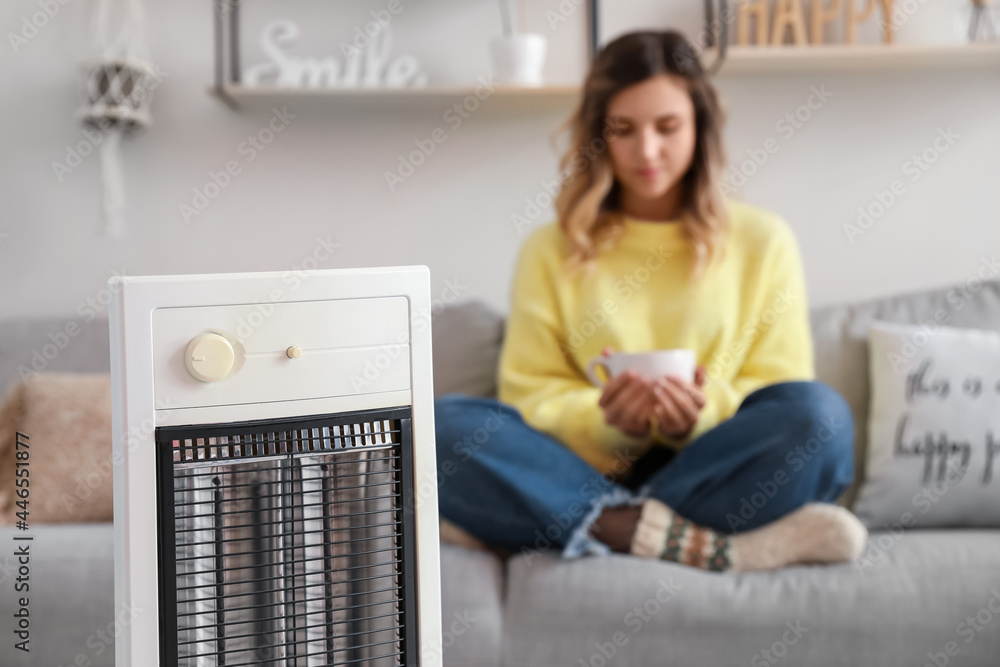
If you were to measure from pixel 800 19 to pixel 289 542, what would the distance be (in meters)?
1.62

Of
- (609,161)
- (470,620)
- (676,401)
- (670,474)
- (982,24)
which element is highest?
(982,24)

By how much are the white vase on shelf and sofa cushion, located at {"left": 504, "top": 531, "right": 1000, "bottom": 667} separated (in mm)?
1065

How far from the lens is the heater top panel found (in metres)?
0.52

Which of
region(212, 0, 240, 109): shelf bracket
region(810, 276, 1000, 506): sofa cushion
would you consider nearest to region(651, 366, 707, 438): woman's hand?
region(810, 276, 1000, 506): sofa cushion

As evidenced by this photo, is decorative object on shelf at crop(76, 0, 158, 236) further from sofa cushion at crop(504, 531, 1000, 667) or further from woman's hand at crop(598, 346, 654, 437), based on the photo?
sofa cushion at crop(504, 531, 1000, 667)

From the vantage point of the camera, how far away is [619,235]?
60.6 inches

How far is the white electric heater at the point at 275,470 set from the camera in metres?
0.52

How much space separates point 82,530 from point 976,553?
1.28m

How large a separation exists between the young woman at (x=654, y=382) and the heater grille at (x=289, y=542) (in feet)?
1.94

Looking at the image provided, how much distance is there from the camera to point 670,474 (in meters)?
1.22

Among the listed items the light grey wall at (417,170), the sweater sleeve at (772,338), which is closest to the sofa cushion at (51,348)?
the light grey wall at (417,170)

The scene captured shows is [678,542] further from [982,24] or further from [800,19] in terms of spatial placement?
[982,24]

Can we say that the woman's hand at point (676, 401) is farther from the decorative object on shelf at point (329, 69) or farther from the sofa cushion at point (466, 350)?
the decorative object on shelf at point (329, 69)

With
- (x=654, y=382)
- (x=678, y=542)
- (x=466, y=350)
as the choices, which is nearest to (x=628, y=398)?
(x=654, y=382)
